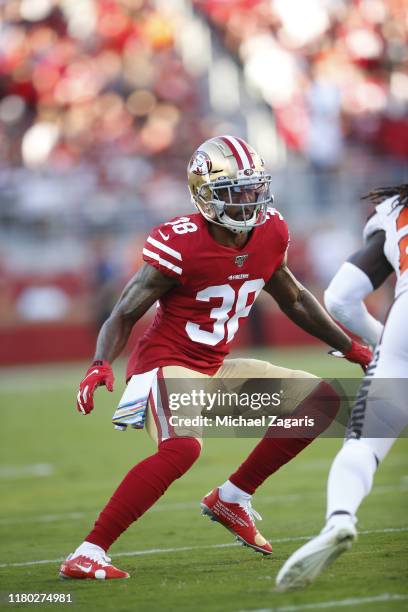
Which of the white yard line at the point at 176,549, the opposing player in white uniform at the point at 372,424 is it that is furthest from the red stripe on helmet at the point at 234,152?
the white yard line at the point at 176,549

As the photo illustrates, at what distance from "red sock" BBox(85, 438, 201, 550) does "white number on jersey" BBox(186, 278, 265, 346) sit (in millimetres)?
507

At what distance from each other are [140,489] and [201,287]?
0.83 metres

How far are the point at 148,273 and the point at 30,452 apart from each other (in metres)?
4.87

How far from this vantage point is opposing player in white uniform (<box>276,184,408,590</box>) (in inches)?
137

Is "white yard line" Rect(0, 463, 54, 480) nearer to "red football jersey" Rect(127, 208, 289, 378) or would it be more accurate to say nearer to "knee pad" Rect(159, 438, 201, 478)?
"red football jersey" Rect(127, 208, 289, 378)

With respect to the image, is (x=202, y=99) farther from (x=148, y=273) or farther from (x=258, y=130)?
(x=148, y=273)

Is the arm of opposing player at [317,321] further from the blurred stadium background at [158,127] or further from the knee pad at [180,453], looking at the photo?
the blurred stadium background at [158,127]

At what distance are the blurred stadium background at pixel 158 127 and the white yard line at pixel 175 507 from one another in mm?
9262

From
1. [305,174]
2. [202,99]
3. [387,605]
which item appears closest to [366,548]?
[387,605]

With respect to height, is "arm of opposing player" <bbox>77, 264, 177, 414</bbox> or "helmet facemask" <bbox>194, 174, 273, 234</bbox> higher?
"helmet facemask" <bbox>194, 174, 273, 234</bbox>

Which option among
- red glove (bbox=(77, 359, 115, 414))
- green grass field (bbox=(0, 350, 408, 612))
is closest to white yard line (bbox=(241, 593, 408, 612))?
green grass field (bbox=(0, 350, 408, 612))

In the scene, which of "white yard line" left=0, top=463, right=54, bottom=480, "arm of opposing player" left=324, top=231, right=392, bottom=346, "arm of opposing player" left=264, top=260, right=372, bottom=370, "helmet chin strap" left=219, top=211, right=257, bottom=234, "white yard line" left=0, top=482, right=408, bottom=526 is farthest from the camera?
"white yard line" left=0, top=463, right=54, bottom=480

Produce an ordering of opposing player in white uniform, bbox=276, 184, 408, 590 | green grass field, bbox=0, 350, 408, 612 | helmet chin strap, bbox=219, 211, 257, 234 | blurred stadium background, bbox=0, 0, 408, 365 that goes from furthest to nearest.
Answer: blurred stadium background, bbox=0, 0, 408, 365, helmet chin strap, bbox=219, 211, 257, 234, green grass field, bbox=0, 350, 408, 612, opposing player in white uniform, bbox=276, 184, 408, 590

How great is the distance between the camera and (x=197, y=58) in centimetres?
1900
